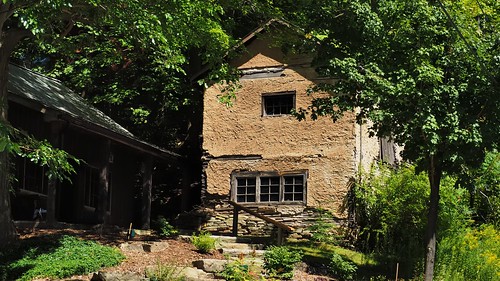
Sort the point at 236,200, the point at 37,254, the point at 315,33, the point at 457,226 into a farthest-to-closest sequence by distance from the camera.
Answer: the point at 236,200
the point at 457,226
the point at 315,33
the point at 37,254

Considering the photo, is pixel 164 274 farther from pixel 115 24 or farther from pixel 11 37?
pixel 11 37

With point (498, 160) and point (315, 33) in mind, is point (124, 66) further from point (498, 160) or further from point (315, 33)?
point (498, 160)

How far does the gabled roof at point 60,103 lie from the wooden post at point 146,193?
41cm

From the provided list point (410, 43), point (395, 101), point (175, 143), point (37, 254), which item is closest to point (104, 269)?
point (37, 254)

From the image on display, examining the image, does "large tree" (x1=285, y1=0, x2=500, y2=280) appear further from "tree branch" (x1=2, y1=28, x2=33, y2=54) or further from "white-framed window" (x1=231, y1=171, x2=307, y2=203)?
"tree branch" (x1=2, y1=28, x2=33, y2=54)

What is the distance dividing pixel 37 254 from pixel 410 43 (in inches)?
337

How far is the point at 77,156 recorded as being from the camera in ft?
67.3

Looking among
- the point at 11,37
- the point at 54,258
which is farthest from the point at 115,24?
the point at 54,258

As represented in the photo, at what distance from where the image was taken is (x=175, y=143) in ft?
88.6

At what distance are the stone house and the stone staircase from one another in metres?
2.85

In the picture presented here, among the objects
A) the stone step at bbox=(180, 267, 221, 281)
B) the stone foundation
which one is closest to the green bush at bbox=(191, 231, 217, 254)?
the stone step at bbox=(180, 267, 221, 281)

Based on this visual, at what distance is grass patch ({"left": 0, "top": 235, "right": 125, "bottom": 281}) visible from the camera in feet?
43.0

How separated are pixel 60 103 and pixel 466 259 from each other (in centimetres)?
1081

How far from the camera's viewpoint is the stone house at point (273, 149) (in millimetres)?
21516
